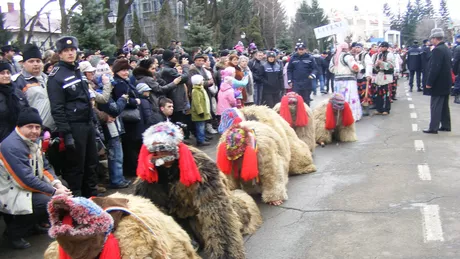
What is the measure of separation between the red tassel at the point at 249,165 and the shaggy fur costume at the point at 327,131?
4.46 metres

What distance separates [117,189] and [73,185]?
120 cm

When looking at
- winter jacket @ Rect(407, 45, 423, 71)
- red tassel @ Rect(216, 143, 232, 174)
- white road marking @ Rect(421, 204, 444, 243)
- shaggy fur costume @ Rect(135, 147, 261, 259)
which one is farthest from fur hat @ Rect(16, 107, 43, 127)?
winter jacket @ Rect(407, 45, 423, 71)

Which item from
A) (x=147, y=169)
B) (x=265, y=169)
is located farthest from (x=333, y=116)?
(x=147, y=169)

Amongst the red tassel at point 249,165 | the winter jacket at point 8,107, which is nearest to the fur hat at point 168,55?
the winter jacket at point 8,107

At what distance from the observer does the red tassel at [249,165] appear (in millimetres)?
5520

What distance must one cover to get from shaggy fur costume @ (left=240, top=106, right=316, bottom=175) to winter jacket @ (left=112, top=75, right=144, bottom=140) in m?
1.76

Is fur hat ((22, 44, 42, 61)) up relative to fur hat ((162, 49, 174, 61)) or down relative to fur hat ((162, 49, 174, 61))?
down

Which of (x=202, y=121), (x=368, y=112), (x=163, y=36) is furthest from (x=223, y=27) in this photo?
(x=202, y=121)

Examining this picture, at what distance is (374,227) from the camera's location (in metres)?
5.11

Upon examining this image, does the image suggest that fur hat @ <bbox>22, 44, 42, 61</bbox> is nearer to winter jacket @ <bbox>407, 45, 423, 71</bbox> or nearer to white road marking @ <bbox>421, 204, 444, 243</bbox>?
white road marking @ <bbox>421, 204, 444, 243</bbox>

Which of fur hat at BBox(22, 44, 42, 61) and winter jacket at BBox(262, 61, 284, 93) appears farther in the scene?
winter jacket at BBox(262, 61, 284, 93)

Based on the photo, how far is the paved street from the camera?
15.2 ft

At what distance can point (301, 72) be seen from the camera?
12.4m

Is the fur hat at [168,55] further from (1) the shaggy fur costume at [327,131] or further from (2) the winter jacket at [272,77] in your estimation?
(2) the winter jacket at [272,77]
